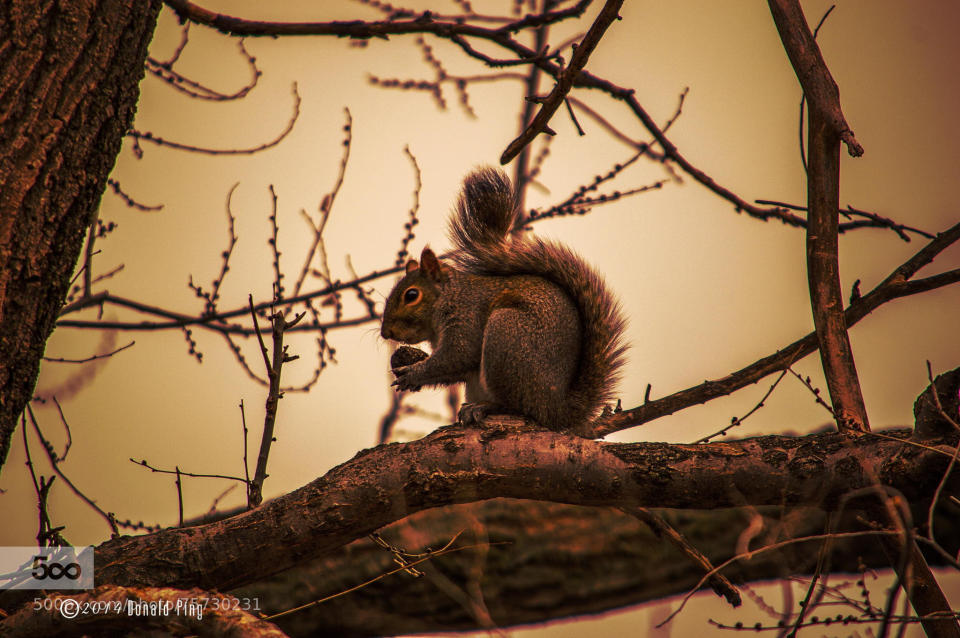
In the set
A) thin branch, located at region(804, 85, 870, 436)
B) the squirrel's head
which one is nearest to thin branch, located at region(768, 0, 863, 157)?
thin branch, located at region(804, 85, 870, 436)

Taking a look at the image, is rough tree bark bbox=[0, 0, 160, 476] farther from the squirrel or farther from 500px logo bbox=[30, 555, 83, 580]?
the squirrel

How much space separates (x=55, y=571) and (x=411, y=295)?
1421 mm

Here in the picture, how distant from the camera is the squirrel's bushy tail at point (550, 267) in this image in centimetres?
230

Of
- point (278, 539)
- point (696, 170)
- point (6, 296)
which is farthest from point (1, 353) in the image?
point (696, 170)

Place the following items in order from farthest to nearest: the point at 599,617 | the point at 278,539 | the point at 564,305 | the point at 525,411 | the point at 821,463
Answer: the point at 599,617, the point at 564,305, the point at 525,411, the point at 278,539, the point at 821,463

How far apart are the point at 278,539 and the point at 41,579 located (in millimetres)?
530

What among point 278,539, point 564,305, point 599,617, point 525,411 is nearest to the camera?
point 278,539

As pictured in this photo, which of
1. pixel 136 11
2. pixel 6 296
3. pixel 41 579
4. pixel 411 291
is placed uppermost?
pixel 136 11

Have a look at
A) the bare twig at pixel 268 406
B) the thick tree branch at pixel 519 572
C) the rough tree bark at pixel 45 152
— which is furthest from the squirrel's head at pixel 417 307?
the rough tree bark at pixel 45 152

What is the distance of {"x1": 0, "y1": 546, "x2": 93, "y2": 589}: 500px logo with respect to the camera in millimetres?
1479

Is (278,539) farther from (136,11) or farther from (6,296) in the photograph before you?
(136,11)

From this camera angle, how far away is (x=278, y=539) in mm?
1468

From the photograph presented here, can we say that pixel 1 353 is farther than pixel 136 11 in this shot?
No

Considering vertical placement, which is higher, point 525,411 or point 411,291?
point 411,291
